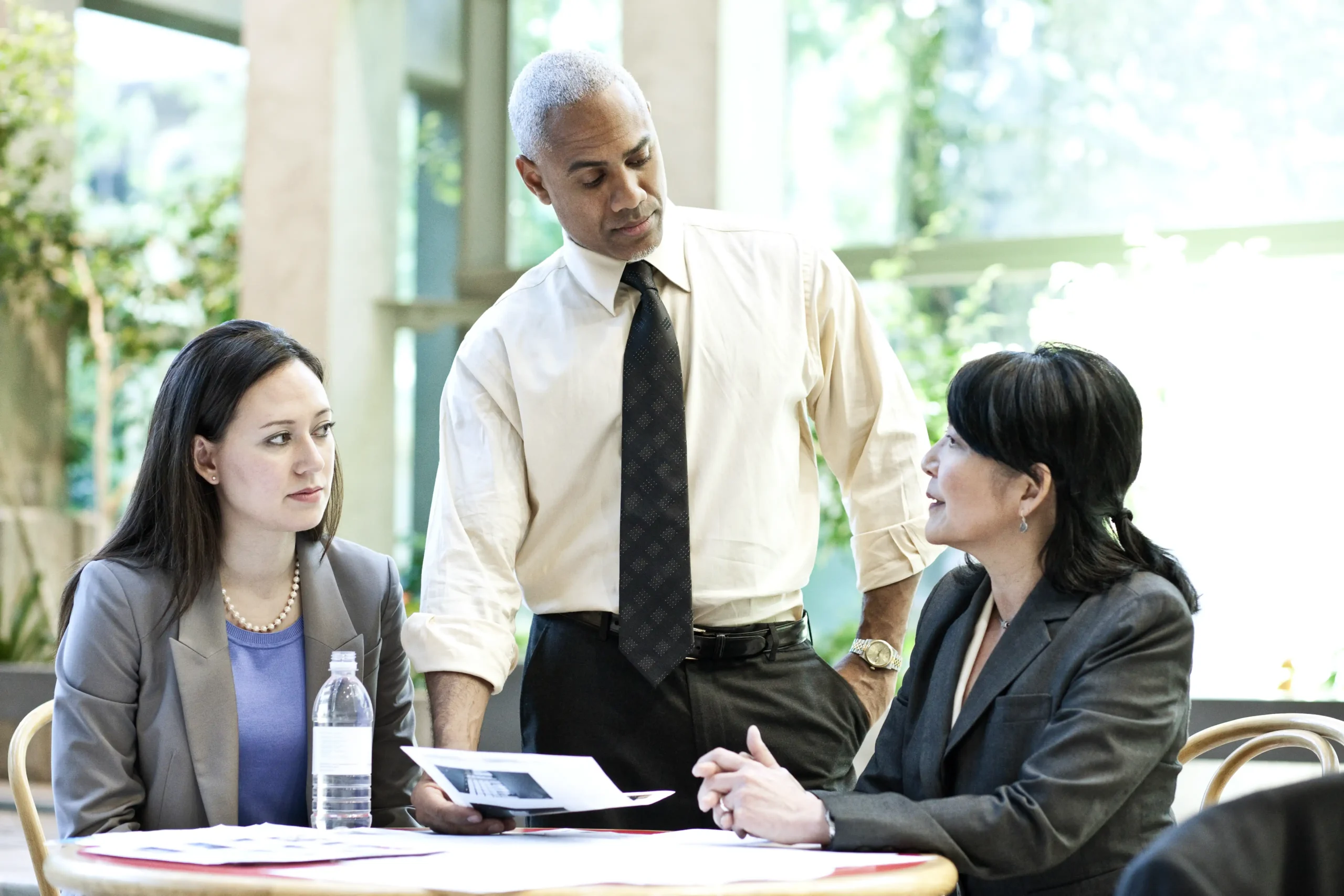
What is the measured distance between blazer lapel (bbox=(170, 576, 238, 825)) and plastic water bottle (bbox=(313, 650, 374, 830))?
0.40ft

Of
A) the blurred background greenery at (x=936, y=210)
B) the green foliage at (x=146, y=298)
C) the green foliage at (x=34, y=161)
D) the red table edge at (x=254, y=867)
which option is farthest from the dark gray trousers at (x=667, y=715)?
the green foliage at (x=34, y=161)

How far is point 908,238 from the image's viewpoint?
6305mm

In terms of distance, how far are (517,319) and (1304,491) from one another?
12.0 ft

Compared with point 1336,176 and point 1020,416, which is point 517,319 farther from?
point 1336,176

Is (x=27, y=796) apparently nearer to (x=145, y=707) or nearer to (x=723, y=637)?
(x=145, y=707)

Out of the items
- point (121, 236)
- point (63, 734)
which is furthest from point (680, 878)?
point (121, 236)

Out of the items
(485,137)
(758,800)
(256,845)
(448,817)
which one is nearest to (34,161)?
(485,137)

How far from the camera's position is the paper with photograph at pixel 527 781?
66.8 inches

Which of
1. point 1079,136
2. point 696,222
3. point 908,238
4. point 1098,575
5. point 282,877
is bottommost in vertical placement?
point 282,877

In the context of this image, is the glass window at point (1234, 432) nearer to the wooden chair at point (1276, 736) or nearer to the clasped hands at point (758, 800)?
the wooden chair at point (1276, 736)

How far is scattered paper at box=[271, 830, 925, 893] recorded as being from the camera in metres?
1.51

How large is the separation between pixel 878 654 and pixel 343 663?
849 mm

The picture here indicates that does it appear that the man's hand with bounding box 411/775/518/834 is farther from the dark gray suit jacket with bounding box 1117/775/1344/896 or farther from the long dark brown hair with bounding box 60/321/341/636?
the dark gray suit jacket with bounding box 1117/775/1344/896

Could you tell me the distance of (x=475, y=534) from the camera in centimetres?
236
